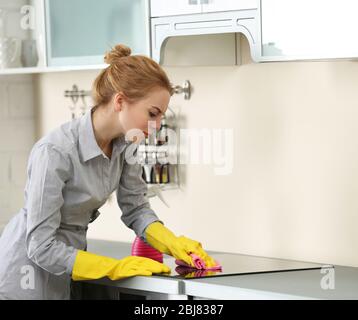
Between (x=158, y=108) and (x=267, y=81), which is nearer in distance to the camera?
→ (x=158, y=108)

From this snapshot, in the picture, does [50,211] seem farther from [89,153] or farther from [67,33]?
[67,33]

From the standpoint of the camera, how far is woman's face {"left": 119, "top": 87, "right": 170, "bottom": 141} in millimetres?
2305

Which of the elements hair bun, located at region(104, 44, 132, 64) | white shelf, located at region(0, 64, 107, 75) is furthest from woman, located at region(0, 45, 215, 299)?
white shelf, located at region(0, 64, 107, 75)

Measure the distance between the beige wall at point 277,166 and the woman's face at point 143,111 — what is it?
0.54 m

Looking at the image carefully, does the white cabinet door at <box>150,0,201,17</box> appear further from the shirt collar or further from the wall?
the wall

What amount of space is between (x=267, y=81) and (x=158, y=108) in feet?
1.82

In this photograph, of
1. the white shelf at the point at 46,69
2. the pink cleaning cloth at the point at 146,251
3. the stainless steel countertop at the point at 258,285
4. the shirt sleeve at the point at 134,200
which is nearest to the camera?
the stainless steel countertop at the point at 258,285

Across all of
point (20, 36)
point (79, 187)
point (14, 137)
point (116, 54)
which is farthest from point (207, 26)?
point (14, 137)

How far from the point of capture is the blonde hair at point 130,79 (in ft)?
7.51

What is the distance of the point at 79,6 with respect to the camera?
2.94 meters

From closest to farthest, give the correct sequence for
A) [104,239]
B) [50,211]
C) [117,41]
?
1. [50,211]
2. [117,41]
3. [104,239]

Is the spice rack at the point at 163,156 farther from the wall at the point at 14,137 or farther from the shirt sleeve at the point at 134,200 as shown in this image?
the wall at the point at 14,137

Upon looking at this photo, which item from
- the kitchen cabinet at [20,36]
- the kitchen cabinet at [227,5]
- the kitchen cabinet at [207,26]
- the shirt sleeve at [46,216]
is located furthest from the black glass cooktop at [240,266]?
the kitchen cabinet at [20,36]
